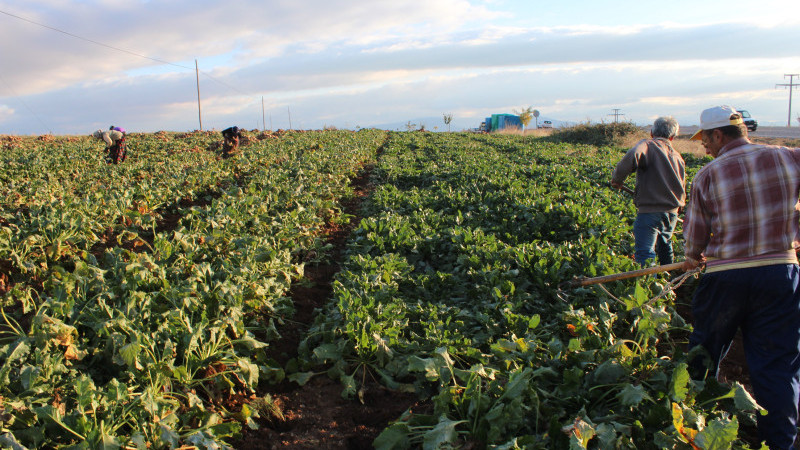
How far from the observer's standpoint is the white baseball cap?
120 inches

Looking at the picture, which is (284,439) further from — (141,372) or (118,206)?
(118,206)

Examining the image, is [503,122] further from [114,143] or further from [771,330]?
[771,330]

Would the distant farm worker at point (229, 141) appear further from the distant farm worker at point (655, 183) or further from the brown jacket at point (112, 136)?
the distant farm worker at point (655, 183)

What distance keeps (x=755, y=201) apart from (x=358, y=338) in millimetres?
2944

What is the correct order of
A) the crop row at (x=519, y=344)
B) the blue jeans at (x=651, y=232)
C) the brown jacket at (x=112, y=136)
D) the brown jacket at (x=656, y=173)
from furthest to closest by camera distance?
1. the brown jacket at (x=112, y=136)
2. the blue jeans at (x=651, y=232)
3. the brown jacket at (x=656, y=173)
4. the crop row at (x=519, y=344)

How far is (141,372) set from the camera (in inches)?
127

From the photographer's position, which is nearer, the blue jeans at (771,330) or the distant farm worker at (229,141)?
the blue jeans at (771,330)

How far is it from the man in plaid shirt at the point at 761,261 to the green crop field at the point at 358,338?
0.24 meters

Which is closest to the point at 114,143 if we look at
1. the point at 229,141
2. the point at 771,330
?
the point at 229,141

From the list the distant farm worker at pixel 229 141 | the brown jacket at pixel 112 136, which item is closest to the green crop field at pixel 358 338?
the brown jacket at pixel 112 136

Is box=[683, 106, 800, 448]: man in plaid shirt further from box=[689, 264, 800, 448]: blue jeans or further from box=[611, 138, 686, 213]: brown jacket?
box=[611, 138, 686, 213]: brown jacket

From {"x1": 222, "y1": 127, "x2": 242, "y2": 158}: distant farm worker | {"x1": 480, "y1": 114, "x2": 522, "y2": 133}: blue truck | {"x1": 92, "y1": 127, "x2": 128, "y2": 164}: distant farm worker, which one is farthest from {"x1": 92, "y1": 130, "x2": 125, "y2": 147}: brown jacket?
{"x1": 480, "y1": 114, "x2": 522, "y2": 133}: blue truck

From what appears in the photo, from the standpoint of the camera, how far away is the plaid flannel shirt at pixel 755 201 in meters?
2.87

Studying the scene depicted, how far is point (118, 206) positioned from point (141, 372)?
18.7 ft
